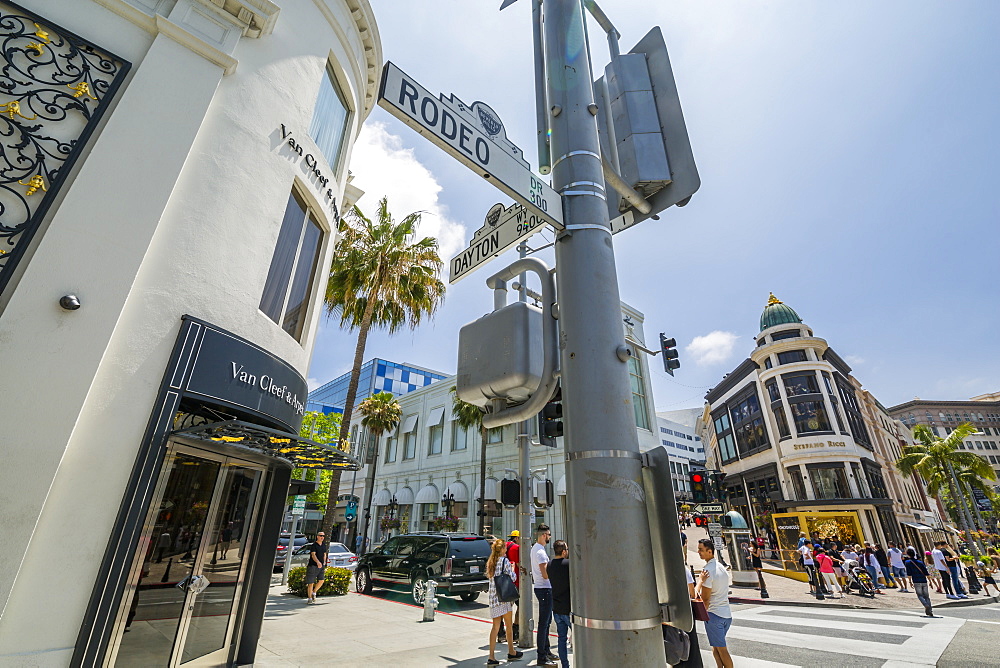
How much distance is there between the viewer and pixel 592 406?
7.12 ft

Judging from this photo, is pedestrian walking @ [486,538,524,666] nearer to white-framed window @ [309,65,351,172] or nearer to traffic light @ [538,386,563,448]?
traffic light @ [538,386,563,448]

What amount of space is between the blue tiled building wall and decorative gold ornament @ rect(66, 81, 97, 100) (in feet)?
206

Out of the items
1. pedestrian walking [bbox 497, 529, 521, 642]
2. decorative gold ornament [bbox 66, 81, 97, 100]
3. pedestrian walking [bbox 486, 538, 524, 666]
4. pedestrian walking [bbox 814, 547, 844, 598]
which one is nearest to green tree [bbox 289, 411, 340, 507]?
pedestrian walking [bbox 497, 529, 521, 642]

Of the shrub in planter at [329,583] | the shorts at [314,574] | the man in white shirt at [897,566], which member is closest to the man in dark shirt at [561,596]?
the shorts at [314,574]

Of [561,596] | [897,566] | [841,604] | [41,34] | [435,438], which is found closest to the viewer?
[41,34]

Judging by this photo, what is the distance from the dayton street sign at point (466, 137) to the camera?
93.1 inches

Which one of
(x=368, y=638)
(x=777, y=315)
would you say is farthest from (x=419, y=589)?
(x=777, y=315)

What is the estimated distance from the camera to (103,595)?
4.21 metres

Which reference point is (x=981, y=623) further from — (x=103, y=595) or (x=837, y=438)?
(x=837, y=438)

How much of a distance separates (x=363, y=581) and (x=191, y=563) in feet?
37.2

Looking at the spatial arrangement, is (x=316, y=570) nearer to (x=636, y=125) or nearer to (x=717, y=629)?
(x=717, y=629)

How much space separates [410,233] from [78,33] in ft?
41.2

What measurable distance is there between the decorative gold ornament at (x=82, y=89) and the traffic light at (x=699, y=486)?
15.1 meters

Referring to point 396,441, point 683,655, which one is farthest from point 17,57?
point 396,441
